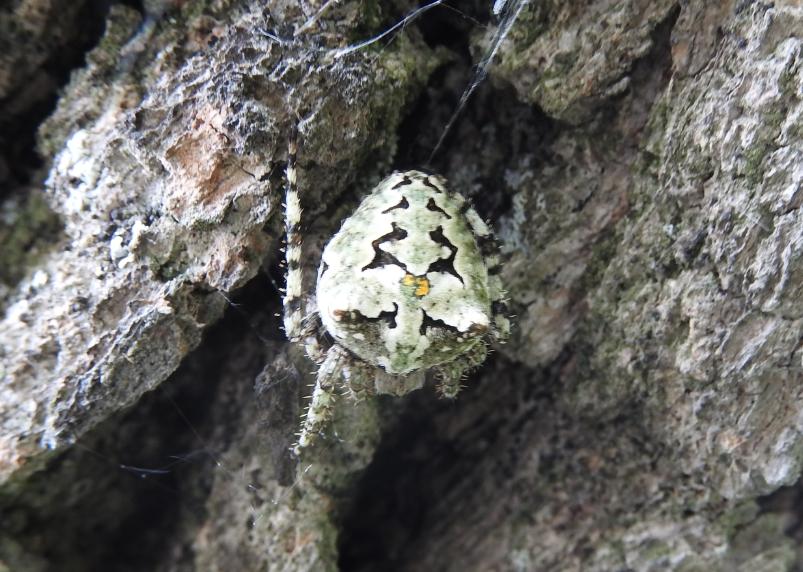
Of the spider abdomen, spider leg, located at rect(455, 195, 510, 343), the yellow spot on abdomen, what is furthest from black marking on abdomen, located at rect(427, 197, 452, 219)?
the yellow spot on abdomen

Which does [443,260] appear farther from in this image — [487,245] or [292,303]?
[292,303]

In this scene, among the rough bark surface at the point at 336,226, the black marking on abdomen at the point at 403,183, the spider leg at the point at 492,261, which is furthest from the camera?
the spider leg at the point at 492,261

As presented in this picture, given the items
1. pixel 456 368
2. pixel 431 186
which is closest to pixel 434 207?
pixel 431 186

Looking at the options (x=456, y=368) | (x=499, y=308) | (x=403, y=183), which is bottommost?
(x=456, y=368)

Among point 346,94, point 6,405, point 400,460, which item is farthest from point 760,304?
point 6,405

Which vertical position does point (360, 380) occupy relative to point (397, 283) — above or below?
below

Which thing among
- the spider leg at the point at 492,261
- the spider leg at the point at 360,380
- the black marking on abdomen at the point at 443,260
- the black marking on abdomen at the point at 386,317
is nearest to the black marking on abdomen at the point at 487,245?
the spider leg at the point at 492,261

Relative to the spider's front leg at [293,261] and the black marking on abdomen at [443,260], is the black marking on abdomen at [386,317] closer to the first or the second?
the black marking on abdomen at [443,260]

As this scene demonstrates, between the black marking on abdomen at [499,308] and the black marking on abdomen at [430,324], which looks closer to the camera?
the black marking on abdomen at [430,324]

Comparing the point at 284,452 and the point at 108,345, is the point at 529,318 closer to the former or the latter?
the point at 284,452
